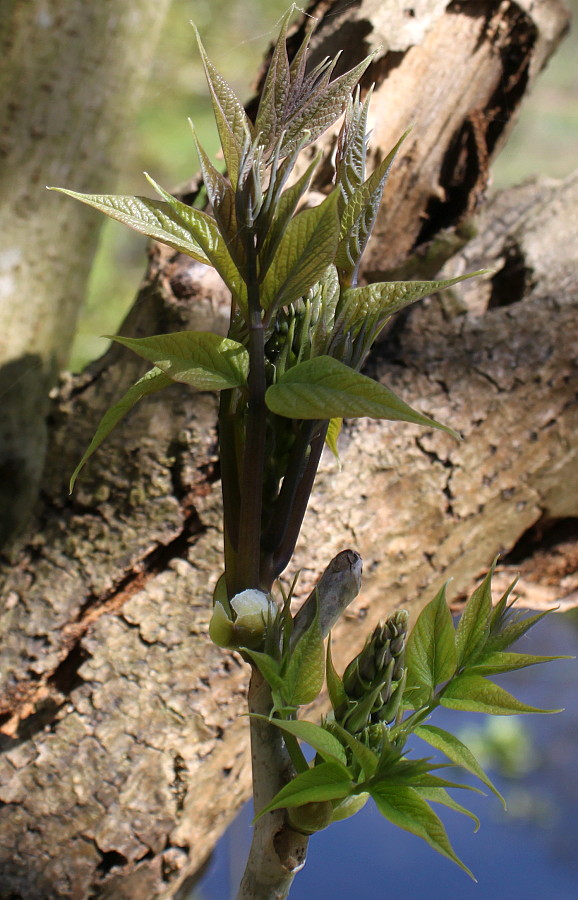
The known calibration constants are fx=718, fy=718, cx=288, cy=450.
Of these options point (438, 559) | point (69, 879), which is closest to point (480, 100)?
point (438, 559)

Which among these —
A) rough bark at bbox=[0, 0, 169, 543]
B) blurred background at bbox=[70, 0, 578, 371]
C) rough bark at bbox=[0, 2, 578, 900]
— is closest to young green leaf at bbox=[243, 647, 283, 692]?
rough bark at bbox=[0, 2, 578, 900]

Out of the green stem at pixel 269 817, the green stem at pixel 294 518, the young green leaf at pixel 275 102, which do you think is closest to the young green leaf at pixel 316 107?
the young green leaf at pixel 275 102

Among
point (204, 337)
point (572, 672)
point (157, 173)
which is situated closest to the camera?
point (204, 337)

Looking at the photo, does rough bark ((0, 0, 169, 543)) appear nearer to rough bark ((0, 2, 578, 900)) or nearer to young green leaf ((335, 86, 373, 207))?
rough bark ((0, 2, 578, 900))

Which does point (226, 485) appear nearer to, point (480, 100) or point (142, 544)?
point (142, 544)

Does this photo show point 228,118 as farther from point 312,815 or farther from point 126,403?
point 312,815

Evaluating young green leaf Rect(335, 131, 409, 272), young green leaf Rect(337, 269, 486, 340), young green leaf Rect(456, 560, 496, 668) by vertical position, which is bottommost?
young green leaf Rect(456, 560, 496, 668)
